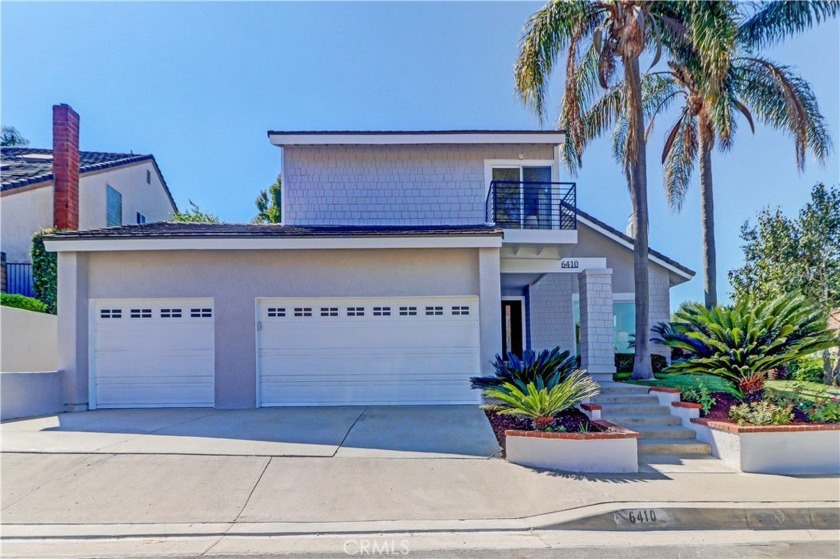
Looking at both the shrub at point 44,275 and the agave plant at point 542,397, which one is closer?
the agave plant at point 542,397

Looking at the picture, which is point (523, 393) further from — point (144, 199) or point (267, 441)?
point (144, 199)

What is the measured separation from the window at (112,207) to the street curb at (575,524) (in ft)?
51.1

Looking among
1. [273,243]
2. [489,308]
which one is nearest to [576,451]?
[489,308]

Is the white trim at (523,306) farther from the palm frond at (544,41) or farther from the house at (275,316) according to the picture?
the palm frond at (544,41)

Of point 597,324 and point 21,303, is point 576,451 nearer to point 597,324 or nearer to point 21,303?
point 597,324

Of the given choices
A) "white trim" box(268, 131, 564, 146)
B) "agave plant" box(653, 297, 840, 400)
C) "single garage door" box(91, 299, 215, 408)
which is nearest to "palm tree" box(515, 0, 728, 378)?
"white trim" box(268, 131, 564, 146)

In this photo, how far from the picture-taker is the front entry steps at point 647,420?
7387 mm

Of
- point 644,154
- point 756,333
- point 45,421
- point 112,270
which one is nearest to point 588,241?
point 644,154

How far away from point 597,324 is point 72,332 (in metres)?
11.4

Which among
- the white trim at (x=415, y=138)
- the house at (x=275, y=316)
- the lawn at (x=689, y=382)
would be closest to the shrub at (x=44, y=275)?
the house at (x=275, y=316)

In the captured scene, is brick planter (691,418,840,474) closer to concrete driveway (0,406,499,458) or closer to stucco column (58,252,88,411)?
concrete driveway (0,406,499,458)

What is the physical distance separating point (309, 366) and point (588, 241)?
956 centimetres

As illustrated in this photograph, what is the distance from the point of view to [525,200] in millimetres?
12344

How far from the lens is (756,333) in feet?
26.5
